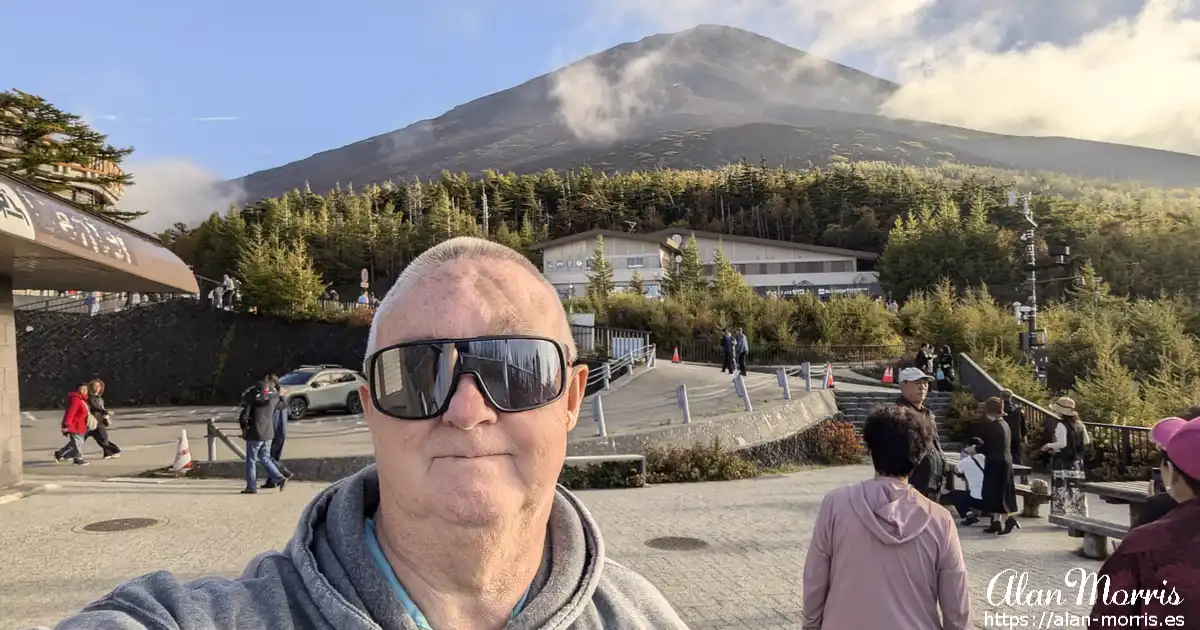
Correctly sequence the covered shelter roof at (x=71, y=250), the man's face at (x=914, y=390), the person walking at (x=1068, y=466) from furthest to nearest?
the person walking at (x=1068, y=466), the covered shelter roof at (x=71, y=250), the man's face at (x=914, y=390)

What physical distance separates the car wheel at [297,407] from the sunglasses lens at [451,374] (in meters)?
22.5

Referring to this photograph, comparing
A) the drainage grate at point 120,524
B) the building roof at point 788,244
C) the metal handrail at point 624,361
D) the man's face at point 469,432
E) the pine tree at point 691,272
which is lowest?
the drainage grate at point 120,524

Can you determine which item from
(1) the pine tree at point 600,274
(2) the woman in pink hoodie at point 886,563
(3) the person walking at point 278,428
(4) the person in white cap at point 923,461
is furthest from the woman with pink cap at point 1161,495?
(1) the pine tree at point 600,274

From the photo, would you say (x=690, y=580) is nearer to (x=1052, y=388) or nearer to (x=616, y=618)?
(x=616, y=618)

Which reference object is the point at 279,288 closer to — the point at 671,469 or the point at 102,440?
the point at 102,440

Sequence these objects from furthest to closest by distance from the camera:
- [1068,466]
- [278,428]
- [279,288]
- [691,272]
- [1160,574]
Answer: [691,272] < [279,288] < [278,428] < [1068,466] < [1160,574]

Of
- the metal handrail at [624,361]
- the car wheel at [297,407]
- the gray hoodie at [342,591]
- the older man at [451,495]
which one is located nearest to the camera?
the gray hoodie at [342,591]

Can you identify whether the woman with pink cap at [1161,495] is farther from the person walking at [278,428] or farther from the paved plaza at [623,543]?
the person walking at [278,428]

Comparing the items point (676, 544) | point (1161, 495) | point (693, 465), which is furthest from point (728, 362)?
point (1161, 495)

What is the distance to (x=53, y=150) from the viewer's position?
4756 centimetres

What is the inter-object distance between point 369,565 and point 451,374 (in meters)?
0.36

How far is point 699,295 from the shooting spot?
41.5 metres

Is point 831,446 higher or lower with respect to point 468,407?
lower

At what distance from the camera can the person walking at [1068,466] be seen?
8094 millimetres
